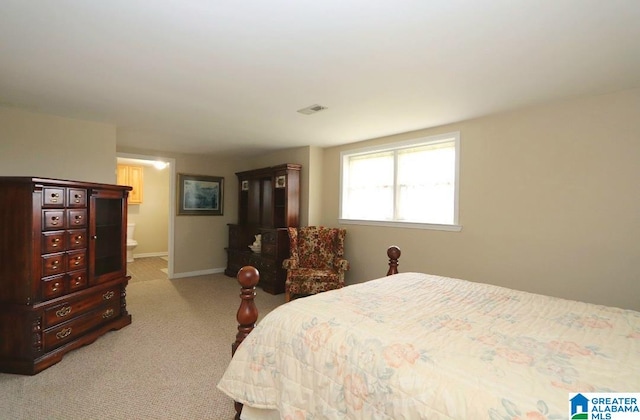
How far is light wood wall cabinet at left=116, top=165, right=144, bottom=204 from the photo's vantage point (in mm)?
7172

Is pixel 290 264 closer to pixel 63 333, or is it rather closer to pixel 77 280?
pixel 77 280

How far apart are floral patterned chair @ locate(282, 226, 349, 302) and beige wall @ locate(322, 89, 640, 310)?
1.18m

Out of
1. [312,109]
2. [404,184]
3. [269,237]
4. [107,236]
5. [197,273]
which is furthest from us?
[197,273]

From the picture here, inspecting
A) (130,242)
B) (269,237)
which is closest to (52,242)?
(269,237)

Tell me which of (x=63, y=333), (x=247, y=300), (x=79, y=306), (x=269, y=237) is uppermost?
(x=269, y=237)

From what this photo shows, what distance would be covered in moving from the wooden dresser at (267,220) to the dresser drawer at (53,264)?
8.34 feet

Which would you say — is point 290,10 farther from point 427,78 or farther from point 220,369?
point 220,369

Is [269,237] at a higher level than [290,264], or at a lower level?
higher

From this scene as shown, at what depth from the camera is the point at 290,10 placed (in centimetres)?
153

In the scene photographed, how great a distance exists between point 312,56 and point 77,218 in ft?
8.03

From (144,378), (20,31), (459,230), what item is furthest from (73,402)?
(459,230)

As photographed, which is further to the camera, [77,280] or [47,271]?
[77,280]

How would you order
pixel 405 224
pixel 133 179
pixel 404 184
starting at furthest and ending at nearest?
1. pixel 133 179
2. pixel 404 184
3. pixel 405 224

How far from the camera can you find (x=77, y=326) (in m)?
2.75
